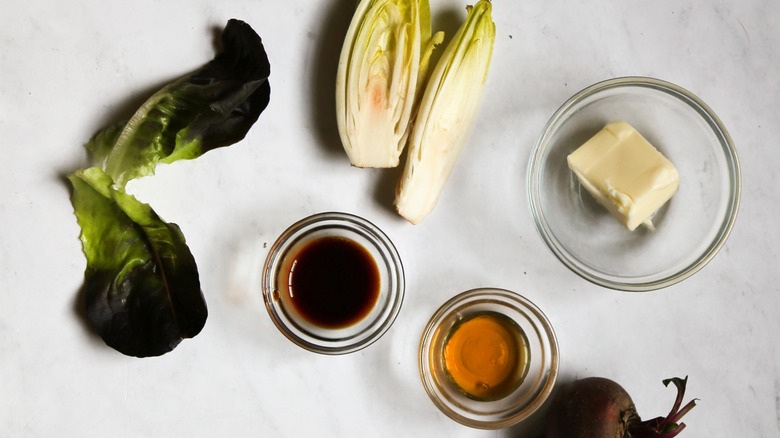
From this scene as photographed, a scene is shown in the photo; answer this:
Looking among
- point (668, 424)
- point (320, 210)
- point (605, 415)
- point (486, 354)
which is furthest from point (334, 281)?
point (668, 424)

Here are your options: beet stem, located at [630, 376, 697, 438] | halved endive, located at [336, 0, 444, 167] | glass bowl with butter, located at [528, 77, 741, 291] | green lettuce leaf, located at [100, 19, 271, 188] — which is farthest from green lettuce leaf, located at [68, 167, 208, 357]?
beet stem, located at [630, 376, 697, 438]

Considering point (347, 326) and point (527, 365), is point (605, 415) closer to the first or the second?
point (527, 365)

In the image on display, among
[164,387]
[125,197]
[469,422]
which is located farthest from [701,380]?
[125,197]

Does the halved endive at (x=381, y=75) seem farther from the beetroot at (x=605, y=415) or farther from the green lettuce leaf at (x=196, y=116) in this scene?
the beetroot at (x=605, y=415)

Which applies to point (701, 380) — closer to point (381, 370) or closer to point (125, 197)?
point (381, 370)

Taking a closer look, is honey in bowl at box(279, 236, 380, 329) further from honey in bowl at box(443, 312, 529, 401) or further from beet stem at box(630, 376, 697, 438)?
beet stem at box(630, 376, 697, 438)

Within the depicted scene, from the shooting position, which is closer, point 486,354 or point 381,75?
point 381,75
